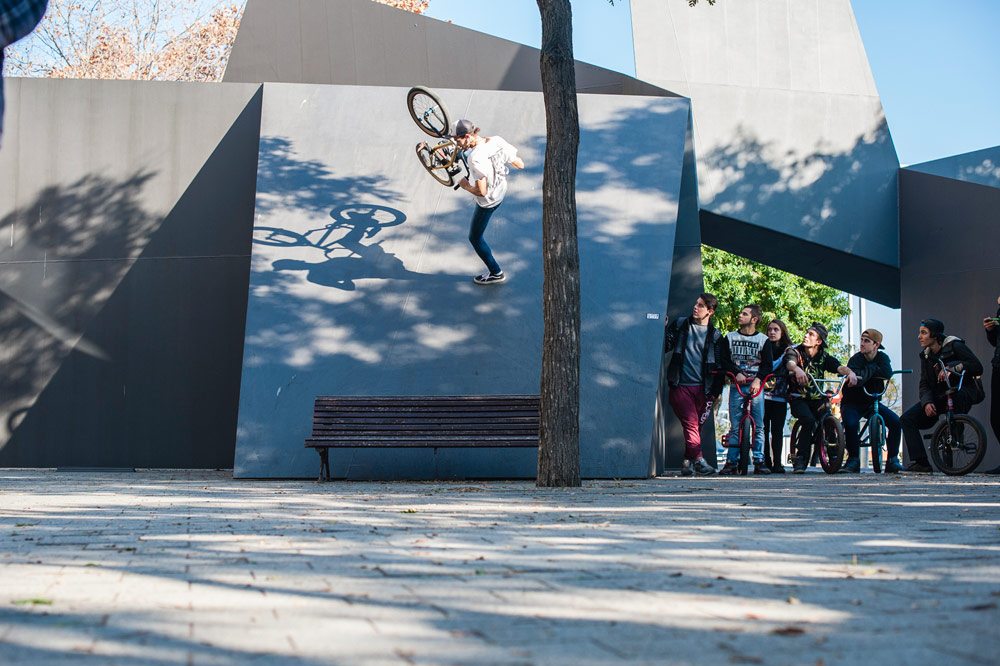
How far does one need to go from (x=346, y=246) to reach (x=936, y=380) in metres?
6.55

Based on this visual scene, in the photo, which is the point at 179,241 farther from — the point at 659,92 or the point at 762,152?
the point at 762,152

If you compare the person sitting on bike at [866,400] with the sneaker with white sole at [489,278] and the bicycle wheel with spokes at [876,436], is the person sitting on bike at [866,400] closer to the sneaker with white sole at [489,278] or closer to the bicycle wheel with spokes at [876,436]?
the bicycle wheel with spokes at [876,436]

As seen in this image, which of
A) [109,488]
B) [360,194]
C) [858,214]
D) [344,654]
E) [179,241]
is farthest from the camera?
[858,214]

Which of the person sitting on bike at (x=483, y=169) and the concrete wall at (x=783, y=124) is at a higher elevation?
the concrete wall at (x=783, y=124)

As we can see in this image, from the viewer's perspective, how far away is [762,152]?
16.7m

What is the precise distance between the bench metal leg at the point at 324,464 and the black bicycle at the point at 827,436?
563cm

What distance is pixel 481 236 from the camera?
12.2 meters

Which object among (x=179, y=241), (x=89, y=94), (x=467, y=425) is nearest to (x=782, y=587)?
(x=467, y=425)

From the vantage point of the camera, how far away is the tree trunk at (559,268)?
32.0 ft

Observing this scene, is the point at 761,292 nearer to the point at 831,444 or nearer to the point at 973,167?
the point at 973,167

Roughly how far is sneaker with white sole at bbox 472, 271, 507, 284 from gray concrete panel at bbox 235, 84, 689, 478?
0.11 metres

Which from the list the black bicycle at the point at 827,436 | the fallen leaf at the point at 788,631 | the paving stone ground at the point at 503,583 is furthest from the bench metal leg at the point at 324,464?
the fallen leaf at the point at 788,631

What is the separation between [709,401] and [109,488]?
668 cm

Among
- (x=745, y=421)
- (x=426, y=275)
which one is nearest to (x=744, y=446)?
(x=745, y=421)
